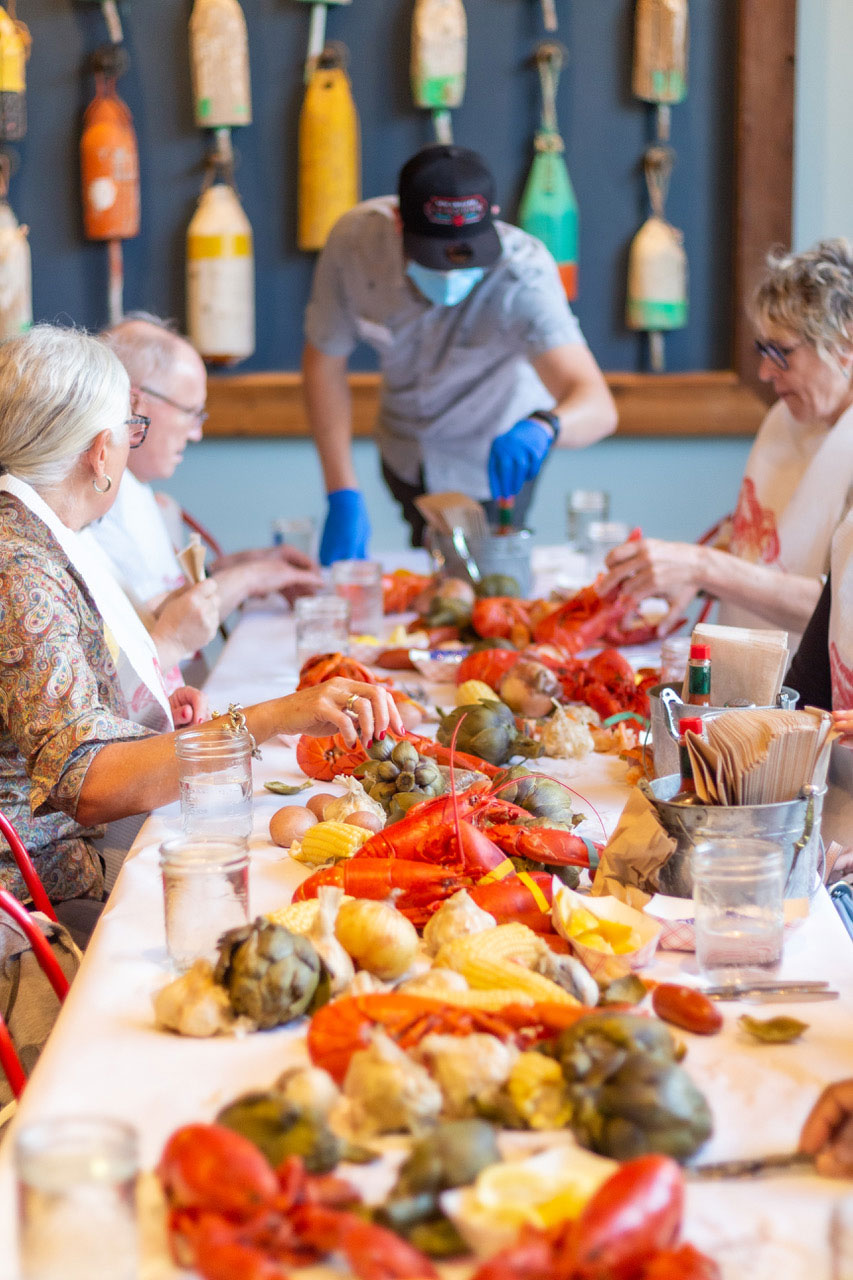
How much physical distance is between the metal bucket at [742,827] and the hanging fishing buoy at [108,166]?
12.9 feet

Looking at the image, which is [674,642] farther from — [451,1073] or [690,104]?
[690,104]

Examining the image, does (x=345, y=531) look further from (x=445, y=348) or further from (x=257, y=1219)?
(x=257, y=1219)

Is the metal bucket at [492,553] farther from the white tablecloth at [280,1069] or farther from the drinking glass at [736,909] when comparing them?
A: the drinking glass at [736,909]

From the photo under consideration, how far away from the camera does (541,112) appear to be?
471cm

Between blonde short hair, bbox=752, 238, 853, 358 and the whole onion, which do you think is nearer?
the whole onion

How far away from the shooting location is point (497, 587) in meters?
2.82

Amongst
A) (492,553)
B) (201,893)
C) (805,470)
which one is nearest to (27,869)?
(201,893)

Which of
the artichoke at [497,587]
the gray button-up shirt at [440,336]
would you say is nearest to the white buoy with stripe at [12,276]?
the gray button-up shirt at [440,336]

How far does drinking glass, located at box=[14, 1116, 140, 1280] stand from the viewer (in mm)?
712

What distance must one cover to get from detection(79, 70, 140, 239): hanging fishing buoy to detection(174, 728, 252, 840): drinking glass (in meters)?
3.58

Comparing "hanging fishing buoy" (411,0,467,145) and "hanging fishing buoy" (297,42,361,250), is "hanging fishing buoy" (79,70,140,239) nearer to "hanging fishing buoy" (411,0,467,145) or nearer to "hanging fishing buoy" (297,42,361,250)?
"hanging fishing buoy" (297,42,361,250)

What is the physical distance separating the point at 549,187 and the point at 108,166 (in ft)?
5.19

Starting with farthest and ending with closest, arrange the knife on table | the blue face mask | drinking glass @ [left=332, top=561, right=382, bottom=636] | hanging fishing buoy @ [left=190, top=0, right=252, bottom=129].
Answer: hanging fishing buoy @ [left=190, top=0, right=252, bottom=129] → the blue face mask → drinking glass @ [left=332, top=561, right=382, bottom=636] → the knife on table

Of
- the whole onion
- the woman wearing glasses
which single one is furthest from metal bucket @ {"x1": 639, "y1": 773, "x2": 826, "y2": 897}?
the woman wearing glasses
